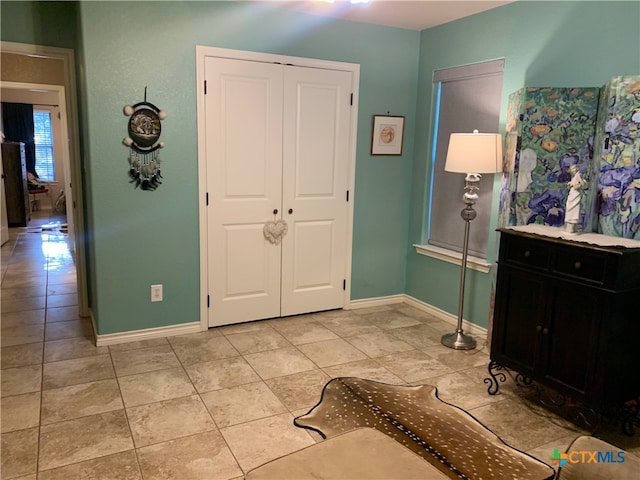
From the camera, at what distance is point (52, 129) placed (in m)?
9.97

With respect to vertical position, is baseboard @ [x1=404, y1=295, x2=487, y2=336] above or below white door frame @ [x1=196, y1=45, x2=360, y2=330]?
below

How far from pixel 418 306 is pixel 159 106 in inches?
110

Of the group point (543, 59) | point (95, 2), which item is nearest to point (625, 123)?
point (543, 59)

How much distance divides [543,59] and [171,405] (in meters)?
3.17

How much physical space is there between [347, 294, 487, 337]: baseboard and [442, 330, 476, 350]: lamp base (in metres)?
0.19

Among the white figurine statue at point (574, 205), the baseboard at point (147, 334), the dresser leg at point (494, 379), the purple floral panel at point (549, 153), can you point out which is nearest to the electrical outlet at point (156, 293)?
the baseboard at point (147, 334)

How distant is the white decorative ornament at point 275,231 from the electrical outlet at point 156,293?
3.00 feet

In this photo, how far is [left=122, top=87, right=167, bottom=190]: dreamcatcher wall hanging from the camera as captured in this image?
3301mm

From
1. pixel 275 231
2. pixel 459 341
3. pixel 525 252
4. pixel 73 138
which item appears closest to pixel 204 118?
pixel 275 231

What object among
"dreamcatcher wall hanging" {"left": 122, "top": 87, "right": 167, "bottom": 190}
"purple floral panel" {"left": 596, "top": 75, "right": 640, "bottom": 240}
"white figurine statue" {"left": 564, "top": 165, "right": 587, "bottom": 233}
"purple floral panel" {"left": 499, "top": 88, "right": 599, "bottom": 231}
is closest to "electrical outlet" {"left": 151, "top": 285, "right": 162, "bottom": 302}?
"dreamcatcher wall hanging" {"left": 122, "top": 87, "right": 167, "bottom": 190}

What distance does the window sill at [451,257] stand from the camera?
372 centimetres

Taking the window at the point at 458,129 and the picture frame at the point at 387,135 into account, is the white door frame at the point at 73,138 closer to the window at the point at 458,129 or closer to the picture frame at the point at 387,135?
the picture frame at the point at 387,135

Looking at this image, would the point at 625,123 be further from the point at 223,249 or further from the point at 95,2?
the point at 95,2

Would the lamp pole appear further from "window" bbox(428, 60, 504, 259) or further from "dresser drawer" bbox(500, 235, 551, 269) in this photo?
"dresser drawer" bbox(500, 235, 551, 269)
